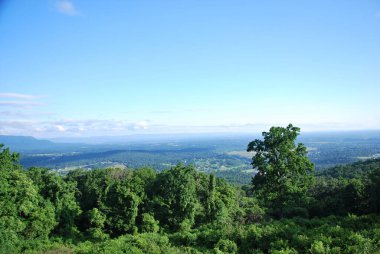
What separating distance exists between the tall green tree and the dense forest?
74 millimetres

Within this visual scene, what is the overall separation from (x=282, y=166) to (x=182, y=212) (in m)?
11.2

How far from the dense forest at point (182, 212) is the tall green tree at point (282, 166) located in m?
0.07

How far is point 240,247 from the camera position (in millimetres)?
17047

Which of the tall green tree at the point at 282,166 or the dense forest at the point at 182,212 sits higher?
the tall green tree at the point at 282,166

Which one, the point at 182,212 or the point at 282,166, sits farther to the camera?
the point at 182,212

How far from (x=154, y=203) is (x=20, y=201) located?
11310 millimetres

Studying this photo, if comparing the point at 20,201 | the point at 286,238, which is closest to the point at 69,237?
the point at 20,201

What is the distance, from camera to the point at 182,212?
28.3m

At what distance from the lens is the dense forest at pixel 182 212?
55.8 feet

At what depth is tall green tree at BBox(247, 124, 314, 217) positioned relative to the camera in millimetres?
22109

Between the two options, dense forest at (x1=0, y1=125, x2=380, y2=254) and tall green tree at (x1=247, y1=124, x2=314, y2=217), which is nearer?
dense forest at (x1=0, y1=125, x2=380, y2=254)

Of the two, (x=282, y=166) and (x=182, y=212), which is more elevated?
(x=282, y=166)

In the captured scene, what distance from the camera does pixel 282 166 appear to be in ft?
71.8

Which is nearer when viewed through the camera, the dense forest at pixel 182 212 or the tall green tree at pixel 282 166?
the dense forest at pixel 182 212
